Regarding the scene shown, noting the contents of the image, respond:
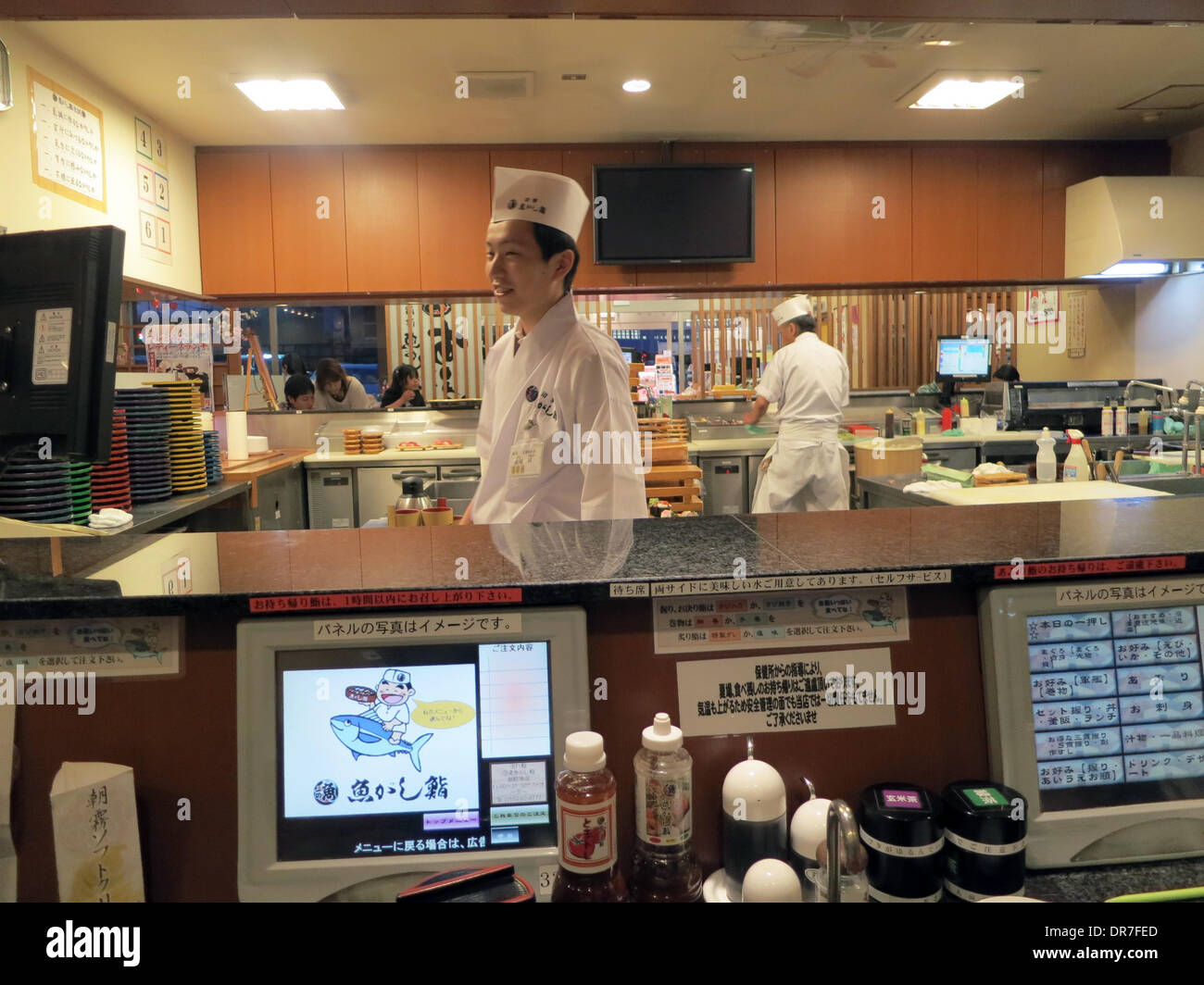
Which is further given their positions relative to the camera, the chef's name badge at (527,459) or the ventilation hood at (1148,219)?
the ventilation hood at (1148,219)

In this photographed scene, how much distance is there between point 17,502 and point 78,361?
1275mm

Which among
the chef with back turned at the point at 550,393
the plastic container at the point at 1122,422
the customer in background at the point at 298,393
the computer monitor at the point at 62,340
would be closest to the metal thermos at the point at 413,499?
the chef with back turned at the point at 550,393

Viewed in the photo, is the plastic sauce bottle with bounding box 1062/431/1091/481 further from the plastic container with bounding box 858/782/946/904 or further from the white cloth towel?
the white cloth towel

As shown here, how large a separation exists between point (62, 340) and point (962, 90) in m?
4.73

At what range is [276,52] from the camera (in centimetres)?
382

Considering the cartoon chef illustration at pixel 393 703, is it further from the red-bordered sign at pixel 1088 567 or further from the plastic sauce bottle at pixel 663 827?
the red-bordered sign at pixel 1088 567

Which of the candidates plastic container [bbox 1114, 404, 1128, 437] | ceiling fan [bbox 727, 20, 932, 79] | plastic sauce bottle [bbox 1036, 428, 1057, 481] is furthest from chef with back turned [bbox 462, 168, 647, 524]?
plastic container [bbox 1114, 404, 1128, 437]

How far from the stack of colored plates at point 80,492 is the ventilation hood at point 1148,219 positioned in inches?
221

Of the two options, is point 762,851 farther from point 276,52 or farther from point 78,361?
point 276,52

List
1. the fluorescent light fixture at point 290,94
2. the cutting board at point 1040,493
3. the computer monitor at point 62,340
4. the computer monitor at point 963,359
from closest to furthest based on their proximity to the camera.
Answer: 1. the computer monitor at point 62,340
2. the cutting board at point 1040,493
3. the fluorescent light fixture at point 290,94
4. the computer monitor at point 963,359

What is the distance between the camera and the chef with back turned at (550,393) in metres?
2.08

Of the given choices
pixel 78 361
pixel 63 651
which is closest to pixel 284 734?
pixel 63 651

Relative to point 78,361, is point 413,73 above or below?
above

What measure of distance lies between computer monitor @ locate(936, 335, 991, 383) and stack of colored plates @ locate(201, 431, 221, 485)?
4.48 meters
